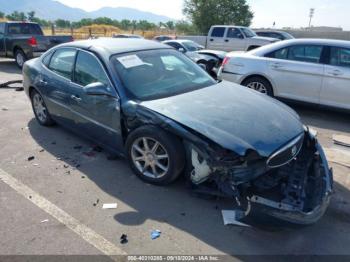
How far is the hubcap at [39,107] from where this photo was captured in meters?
5.46

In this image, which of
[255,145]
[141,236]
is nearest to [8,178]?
[141,236]

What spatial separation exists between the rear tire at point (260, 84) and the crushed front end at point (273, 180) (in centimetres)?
368

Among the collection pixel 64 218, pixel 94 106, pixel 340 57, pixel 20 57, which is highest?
pixel 340 57

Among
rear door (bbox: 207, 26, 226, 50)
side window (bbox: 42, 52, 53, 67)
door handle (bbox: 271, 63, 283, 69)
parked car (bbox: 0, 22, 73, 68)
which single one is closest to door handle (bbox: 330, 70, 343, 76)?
door handle (bbox: 271, 63, 283, 69)

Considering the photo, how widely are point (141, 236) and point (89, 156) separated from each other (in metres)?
1.93

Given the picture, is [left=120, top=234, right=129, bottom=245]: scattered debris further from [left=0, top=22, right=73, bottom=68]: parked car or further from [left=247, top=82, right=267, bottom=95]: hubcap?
[left=0, top=22, right=73, bottom=68]: parked car

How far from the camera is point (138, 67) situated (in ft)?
13.3

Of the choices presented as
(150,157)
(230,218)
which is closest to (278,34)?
(150,157)

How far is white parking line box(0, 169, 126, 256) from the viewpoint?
279 cm

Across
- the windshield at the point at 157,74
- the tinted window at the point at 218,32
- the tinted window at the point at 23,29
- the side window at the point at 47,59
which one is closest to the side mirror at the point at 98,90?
the windshield at the point at 157,74

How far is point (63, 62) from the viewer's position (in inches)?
189

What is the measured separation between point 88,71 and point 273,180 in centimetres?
270

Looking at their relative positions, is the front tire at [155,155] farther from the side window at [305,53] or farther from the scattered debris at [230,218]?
the side window at [305,53]

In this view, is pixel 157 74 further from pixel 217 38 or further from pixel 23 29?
pixel 217 38
